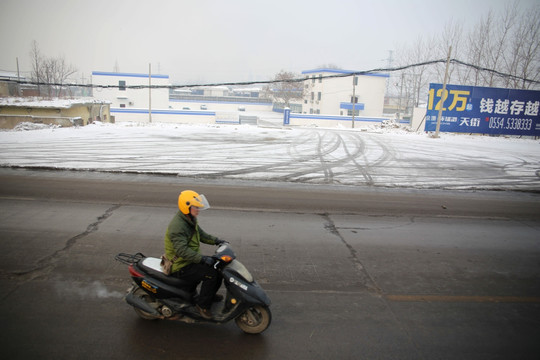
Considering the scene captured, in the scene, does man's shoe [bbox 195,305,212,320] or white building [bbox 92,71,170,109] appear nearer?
man's shoe [bbox 195,305,212,320]

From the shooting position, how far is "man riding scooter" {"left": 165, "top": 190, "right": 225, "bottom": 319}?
412 centimetres

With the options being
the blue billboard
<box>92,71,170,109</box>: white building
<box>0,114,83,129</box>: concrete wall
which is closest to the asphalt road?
<box>0,114,83,129</box>: concrete wall

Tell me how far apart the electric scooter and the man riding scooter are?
0.34ft

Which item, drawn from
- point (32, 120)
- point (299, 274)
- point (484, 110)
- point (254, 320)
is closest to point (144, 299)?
point (254, 320)

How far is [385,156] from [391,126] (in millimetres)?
20833

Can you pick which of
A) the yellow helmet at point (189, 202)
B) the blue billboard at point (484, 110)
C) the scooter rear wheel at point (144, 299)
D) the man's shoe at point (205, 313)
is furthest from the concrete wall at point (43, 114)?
the blue billboard at point (484, 110)

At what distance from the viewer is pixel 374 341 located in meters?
4.27

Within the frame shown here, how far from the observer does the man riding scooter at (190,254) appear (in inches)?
162

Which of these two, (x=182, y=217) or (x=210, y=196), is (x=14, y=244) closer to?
(x=182, y=217)

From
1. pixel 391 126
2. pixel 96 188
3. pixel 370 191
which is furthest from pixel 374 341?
pixel 391 126

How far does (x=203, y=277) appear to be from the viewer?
4.23 metres

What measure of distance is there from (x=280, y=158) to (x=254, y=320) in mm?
14193

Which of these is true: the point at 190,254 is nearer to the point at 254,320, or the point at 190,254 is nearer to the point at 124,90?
the point at 254,320

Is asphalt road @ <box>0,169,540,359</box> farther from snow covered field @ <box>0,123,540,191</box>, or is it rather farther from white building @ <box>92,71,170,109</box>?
white building @ <box>92,71,170,109</box>
